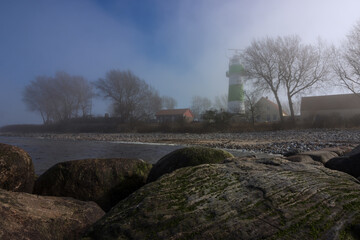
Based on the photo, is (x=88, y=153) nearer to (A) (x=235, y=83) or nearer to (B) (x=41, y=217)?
(B) (x=41, y=217)

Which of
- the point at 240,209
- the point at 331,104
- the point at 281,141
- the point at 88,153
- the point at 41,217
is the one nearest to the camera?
the point at 240,209

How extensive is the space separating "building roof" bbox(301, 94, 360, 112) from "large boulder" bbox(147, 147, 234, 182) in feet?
114

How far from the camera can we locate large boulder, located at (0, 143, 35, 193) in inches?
116

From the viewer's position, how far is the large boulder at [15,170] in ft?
9.66

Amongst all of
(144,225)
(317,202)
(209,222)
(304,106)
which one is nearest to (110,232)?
(144,225)

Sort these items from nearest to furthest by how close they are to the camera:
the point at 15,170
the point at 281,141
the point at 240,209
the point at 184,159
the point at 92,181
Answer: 1. the point at 240,209
2. the point at 15,170
3. the point at 92,181
4. the point at 184,159
5. the point at 281,141

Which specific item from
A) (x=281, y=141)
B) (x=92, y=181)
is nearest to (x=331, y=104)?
(x=281, y=141)

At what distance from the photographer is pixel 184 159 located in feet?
12.2

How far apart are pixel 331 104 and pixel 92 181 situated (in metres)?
38.0

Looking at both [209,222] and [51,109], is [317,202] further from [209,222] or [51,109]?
[51,109]

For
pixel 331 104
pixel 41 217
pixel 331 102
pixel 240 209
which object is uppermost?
pixel 331 102

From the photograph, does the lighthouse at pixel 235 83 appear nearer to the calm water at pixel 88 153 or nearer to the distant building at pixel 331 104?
the distant building at pixel 331 104

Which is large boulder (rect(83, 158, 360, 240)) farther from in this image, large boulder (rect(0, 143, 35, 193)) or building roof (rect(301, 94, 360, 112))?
building roof (rect(301, 94, 360, 112))

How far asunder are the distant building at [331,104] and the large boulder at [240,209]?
106ft
